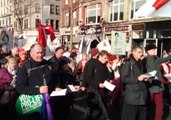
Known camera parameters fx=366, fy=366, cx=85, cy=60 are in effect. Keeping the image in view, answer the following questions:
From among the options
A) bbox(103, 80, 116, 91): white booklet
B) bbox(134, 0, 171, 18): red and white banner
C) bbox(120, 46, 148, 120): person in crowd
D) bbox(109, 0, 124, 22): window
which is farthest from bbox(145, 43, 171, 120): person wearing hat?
bbox(109, 0, 124, 22): window

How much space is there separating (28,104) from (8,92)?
1.55m

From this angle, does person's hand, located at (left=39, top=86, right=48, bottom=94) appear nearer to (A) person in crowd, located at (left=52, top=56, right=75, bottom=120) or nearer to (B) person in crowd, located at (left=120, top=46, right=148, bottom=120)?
(A) person in crowd, located at (left=52, top=56, right=75, bottom=120)

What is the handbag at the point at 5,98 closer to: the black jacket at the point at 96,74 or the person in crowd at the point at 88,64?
the person in crowd at the point at 88,64

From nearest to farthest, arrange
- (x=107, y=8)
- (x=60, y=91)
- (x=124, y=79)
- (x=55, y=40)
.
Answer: (x=60, y=91) → (x=124, y=79) → (x=55, y=40) → (x=107, y=8)

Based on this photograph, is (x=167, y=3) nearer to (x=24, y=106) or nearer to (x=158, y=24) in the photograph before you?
(x=24, y=106)

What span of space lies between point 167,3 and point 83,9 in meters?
33.6

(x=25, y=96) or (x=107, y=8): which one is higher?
(x=107, y=8)

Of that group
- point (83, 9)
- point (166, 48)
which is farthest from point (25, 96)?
point (83, 9)

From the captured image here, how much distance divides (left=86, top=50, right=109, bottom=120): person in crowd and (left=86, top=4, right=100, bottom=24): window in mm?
28791

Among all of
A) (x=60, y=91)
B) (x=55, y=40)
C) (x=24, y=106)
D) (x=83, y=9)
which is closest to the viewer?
(x=24, y=106)

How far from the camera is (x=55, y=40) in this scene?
12320 millimetres

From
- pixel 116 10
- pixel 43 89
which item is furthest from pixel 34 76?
pixel 116 10

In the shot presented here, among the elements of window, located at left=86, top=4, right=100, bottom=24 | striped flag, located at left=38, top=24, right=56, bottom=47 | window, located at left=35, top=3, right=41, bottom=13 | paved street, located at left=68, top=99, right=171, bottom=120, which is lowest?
paved street, located at left=68, top=99, right=171, bottom=120

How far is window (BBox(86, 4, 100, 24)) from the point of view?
36769mm
